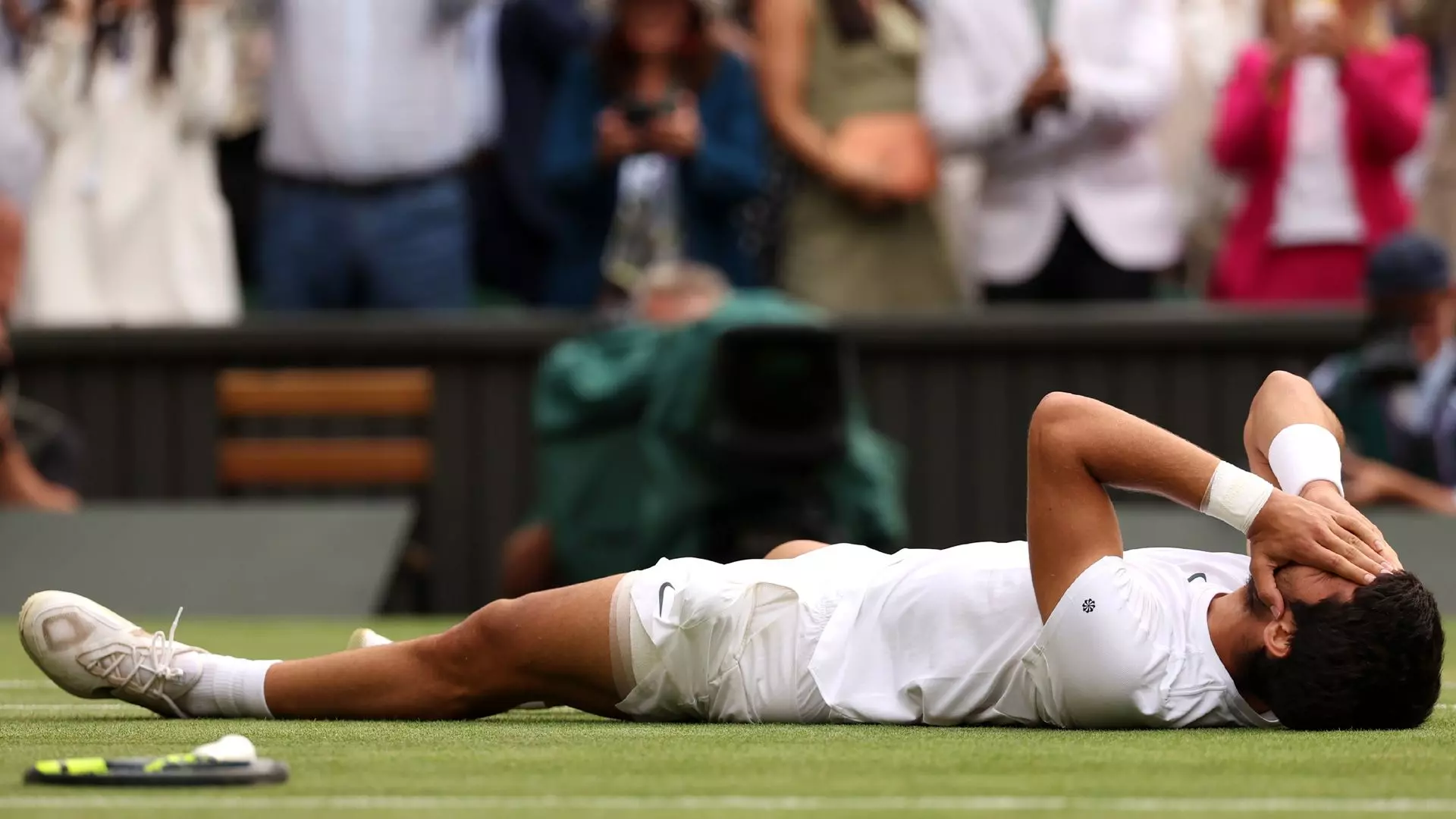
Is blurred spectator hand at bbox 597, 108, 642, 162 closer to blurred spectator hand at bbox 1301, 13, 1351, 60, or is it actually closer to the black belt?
the black belt

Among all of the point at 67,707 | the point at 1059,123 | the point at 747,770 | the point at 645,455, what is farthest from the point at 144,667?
the point at 1059,123

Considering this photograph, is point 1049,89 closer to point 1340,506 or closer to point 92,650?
point 1340,506

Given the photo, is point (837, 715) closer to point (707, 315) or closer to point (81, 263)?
point (707, 315)

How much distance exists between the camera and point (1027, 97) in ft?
34.9

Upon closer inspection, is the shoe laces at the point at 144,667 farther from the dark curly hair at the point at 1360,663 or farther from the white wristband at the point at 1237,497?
the dark curly hair at the point at 1360,663

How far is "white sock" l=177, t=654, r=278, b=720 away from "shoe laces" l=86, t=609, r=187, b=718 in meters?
0.05

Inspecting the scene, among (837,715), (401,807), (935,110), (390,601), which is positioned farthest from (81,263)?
(401,807)

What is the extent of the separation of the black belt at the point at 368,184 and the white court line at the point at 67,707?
16.2ft

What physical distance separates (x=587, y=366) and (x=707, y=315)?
2.69ft

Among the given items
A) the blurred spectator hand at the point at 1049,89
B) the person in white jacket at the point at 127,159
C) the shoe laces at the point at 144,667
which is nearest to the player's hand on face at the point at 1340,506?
the shoe laces at the point at 144,667

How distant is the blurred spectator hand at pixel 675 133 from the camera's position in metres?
10.7

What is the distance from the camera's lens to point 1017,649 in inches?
204

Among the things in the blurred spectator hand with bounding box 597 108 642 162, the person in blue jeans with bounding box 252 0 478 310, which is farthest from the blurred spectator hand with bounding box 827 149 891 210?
the person in blue jeans with bounding box 252 0 478 310

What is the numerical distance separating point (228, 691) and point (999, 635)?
167cm
